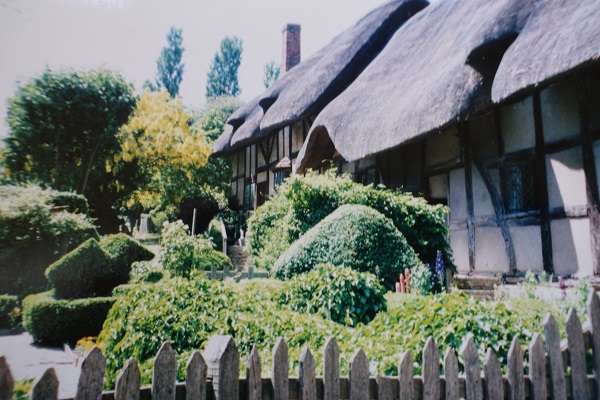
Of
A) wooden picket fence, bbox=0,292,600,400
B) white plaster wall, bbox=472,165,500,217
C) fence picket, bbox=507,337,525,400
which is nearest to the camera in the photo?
wooden picket fence, bbox=0,292,600,400

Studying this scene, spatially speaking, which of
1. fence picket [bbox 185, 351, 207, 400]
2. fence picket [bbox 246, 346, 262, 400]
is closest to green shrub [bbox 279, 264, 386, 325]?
fence picket [bbox 246, 346, 262, 400]

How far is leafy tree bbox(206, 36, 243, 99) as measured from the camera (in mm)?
51844

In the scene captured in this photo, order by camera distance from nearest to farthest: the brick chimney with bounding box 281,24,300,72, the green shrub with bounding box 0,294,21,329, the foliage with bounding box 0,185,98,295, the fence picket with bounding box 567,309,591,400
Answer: the fence picket with bounding box 567,309,591,400, the green shrub with bounding box 0,294,21,329, the foliage with bounding box 0,185,98,295, the brick chimney with bounding box 281,24,300,72

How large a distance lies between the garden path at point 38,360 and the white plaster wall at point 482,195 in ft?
24.1

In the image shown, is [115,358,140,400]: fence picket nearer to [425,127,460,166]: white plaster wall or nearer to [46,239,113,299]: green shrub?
[46,239,113,299]: green shrub

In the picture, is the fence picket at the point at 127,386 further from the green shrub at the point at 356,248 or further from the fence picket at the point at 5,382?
the green shrub at the point at 356,248

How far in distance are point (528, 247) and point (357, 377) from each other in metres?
6.35

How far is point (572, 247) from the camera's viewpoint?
6.85 metres

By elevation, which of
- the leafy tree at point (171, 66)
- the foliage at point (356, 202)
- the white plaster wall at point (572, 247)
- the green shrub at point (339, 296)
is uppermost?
the leafy tree at point (171, 66)

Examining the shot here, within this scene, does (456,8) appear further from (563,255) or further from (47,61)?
(47,61)

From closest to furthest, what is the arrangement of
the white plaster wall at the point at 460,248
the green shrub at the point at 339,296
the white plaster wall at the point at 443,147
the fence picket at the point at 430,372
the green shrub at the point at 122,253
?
the fence picket at the point at 430,372 < the green shrub at the point at 339,296 < the white plaster wall at the point at 460,248 < the white plaster wall at the point at 443,147 < the green shrub at the point at 122,253

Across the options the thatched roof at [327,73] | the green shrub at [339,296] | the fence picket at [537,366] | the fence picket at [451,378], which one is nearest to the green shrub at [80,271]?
the green shrub at [339,296]

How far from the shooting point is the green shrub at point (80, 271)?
885 centimetres

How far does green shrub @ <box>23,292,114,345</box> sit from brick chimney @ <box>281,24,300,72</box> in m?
18.0
